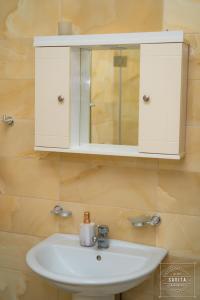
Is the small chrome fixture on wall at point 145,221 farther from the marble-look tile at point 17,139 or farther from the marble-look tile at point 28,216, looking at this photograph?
the marble-look tile at point 17,139

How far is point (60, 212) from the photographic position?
2342 millimetres

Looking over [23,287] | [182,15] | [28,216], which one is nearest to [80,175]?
[28,216]

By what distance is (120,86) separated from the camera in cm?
218

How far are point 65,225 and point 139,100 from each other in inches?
31.4

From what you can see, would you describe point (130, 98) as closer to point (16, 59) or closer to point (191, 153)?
point (191, 153)

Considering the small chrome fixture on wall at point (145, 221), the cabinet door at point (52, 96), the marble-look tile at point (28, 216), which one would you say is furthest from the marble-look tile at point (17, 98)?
the small chrome fixture on wall at point (145, 221)

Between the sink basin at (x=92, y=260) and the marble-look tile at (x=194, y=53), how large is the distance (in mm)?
848

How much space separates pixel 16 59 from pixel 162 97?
2.84ft

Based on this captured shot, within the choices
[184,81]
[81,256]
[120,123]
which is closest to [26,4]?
[120,123]

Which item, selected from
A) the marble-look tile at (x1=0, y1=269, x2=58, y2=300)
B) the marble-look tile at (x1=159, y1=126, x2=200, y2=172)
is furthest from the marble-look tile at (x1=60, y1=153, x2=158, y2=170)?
the marble-look tile at (x1=0, y1=269, x2=58, y2=300)

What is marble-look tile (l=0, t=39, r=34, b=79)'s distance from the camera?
237 cm

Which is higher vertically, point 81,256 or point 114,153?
point 114,153

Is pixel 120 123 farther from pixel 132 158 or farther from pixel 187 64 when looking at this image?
pixel 187 64

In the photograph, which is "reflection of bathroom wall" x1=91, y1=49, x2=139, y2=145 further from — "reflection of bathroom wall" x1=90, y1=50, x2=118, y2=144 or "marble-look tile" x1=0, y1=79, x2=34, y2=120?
"marble-look tile" x1=0, y1=79, x2=34, y2=120
